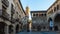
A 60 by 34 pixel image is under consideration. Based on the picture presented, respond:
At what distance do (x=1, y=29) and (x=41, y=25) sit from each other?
3951 cm

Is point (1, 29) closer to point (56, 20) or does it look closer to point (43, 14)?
point (56, 20)

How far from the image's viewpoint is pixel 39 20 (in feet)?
216

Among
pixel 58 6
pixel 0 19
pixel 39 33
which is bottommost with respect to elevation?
pixel 39 33

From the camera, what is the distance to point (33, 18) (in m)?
66.1

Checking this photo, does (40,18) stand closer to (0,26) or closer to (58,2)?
(58,2)

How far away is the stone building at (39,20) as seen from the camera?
63463 millimetres

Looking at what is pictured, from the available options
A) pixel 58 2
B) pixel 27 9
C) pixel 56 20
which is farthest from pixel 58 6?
pixel 27 9

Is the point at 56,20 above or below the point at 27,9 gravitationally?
below

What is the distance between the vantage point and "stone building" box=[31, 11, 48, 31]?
63.5 meters

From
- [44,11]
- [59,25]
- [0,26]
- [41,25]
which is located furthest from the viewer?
[44,11]

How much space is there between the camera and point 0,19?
21.5 m

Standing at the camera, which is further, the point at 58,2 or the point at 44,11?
the point at 44,11

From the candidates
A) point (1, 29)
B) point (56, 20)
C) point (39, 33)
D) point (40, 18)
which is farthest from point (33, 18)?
point (1, 29)

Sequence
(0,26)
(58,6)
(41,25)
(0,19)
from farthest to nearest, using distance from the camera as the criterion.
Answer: (41,25) < (58,6) < (0,26) < (0,19)
